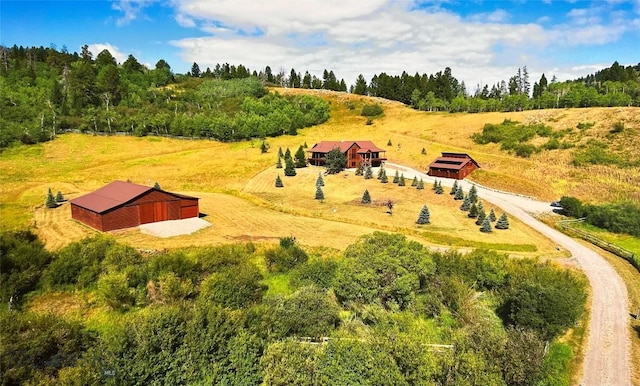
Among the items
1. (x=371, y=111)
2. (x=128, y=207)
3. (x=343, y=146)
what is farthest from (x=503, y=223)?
(x=371, y=111)

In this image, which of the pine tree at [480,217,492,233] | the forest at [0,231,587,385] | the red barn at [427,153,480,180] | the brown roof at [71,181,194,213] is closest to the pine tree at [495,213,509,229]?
the pine tree at [480,217,492,233]

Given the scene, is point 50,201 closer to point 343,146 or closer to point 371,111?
point 343,146

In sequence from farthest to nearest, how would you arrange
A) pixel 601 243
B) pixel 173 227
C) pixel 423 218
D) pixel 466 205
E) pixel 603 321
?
1. pixel 466 205
2. pixel 423 218
3. pixel 173 227
4. pixel 601 243
5. pixel 603 321

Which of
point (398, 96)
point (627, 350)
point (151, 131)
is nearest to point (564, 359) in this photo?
point (627, 350)

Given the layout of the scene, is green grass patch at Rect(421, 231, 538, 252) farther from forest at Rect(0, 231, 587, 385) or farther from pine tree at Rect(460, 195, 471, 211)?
pine tree at Rect(460, 195, 471, 211)

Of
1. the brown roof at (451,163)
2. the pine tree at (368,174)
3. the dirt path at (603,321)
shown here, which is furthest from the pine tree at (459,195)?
the pine tree at (368,174)

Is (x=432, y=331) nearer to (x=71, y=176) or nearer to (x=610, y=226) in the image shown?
(x=610, y=226)

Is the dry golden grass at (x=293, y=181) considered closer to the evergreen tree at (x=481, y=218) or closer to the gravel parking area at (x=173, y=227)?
the evergreen tree at (x=481, y=218)
